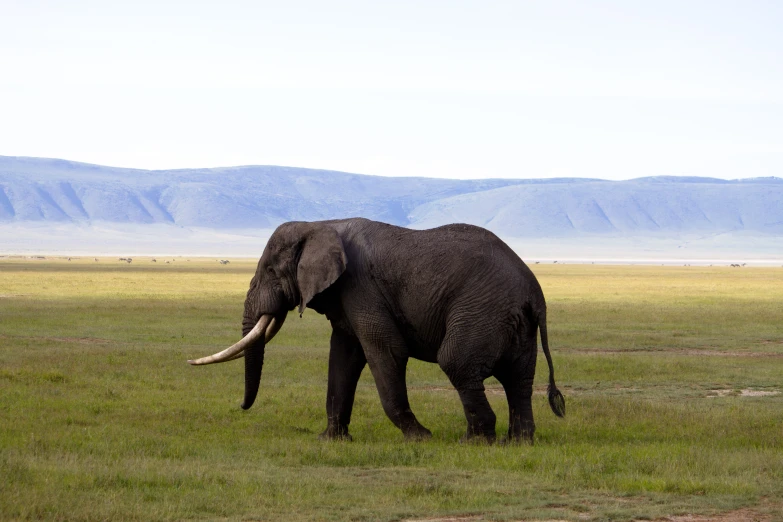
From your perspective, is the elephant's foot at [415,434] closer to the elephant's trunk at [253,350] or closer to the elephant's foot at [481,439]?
the elephant's foot at [481,439]

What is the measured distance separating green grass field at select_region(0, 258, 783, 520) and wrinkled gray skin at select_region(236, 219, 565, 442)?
0.65 m

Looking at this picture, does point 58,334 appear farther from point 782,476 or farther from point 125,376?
point 782,476

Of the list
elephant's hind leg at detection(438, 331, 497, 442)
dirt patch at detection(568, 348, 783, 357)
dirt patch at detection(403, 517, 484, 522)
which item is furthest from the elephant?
dirt patch at detection(568, 348, 783, 357)

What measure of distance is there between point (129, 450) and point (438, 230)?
454 centimetres

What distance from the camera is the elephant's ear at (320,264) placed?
46.3ft

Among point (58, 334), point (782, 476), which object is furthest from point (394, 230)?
point (58, 334)

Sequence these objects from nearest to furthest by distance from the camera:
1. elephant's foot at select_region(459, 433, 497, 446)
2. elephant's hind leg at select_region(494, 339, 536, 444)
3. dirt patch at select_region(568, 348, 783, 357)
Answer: elephant's foot at select_region(459, 433, 497, 446), elephant's hind leg at select_region(494, 339, 536, 444), dirt patch at select_region(568, 348, 783, 357)

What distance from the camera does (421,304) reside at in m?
14.0

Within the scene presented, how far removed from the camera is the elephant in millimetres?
13703

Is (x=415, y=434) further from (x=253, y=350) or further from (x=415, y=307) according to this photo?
(x=253, y=350)

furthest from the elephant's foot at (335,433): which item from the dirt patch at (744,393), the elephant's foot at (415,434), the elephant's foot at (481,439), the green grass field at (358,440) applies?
the dirt patch at (744,393)

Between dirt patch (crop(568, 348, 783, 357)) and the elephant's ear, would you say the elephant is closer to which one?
the elephant's ear

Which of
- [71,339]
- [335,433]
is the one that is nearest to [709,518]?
[335,433]

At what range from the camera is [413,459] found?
12.8 meters
